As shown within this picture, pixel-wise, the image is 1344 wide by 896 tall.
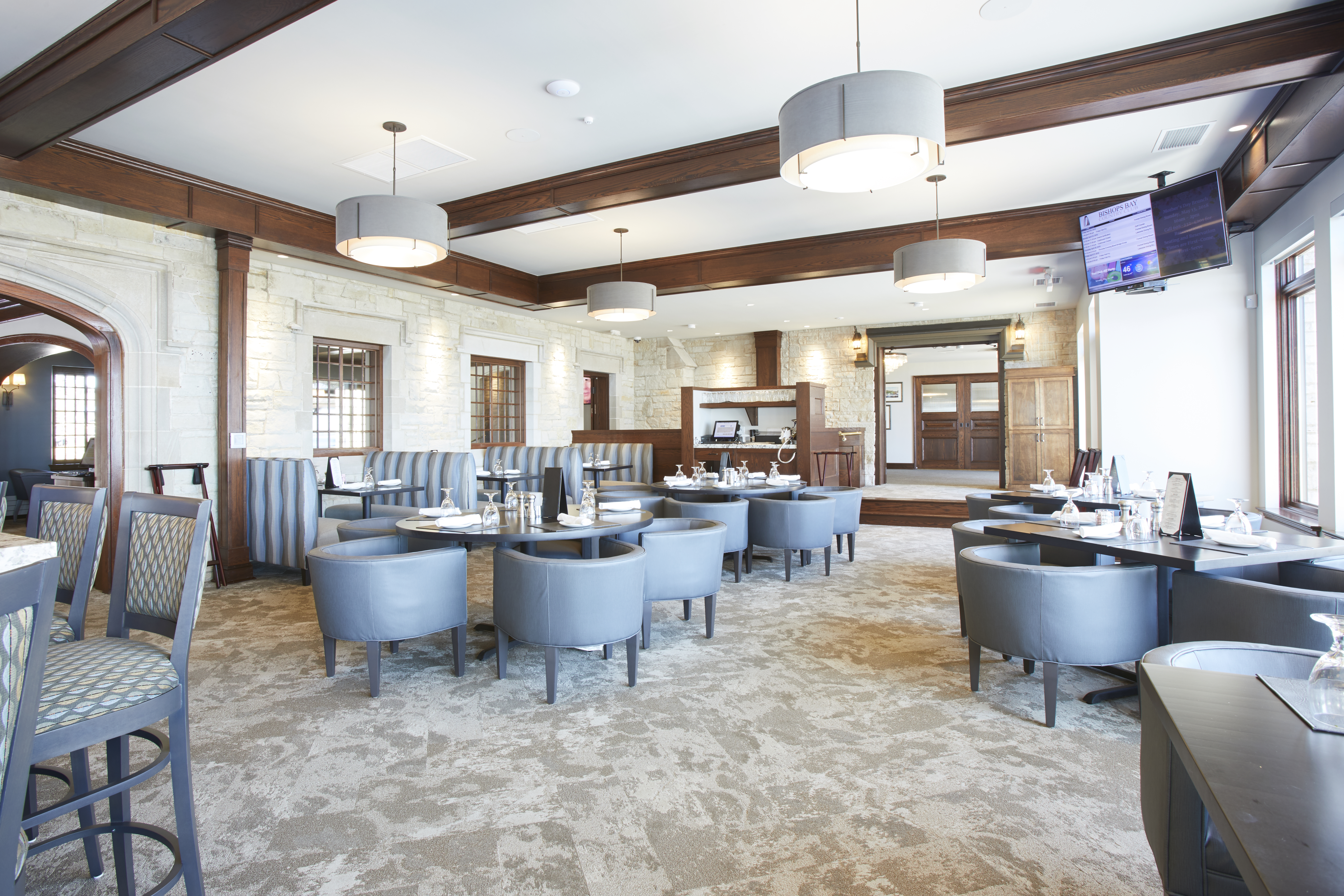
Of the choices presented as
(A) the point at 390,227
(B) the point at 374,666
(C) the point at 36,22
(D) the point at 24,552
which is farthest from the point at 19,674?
(C) the point at 36,22

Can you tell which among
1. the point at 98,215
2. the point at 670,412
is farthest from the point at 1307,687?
the point at 670,412

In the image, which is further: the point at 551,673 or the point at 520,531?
the point at 520,531

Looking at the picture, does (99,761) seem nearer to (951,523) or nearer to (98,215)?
(98,215)

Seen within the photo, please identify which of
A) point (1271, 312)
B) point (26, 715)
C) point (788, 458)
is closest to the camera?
point (26, 715)

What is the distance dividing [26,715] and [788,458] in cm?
884

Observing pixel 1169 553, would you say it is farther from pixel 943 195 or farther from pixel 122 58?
pixel 122 58

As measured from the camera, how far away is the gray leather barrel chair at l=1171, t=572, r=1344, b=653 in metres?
2.33

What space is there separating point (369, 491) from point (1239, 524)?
6.20 m

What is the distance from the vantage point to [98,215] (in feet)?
17.1

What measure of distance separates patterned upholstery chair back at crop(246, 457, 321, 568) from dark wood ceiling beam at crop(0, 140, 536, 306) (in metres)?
1.93

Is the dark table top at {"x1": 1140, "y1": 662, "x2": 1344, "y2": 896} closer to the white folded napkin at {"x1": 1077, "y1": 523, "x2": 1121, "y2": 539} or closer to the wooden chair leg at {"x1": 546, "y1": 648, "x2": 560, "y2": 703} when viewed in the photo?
the white folded napkin at {"x1": 1077, "y1": 523, "x2": 1121, "y2": 539}

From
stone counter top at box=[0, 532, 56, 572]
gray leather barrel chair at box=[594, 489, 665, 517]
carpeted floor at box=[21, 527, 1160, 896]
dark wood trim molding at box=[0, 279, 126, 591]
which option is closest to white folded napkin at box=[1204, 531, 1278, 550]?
carpeted floor at box=[21, 527, 1160, 896]

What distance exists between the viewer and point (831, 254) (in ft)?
22.6

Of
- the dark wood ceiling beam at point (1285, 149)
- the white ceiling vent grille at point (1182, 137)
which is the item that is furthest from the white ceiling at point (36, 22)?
the white ceiling vent grille at point (1182, 137)
